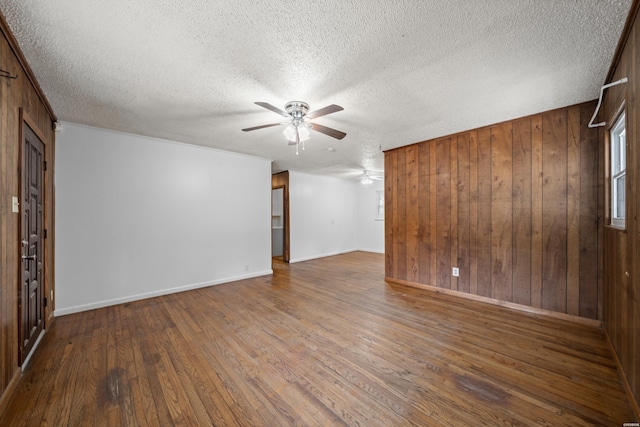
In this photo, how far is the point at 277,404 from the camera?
1579 mm

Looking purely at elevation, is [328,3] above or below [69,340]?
above

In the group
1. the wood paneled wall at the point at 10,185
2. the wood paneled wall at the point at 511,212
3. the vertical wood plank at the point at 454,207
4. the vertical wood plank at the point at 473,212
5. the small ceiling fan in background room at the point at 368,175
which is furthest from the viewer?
the small ceiling fan in background room at the point at 368,175

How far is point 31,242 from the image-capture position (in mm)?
2234

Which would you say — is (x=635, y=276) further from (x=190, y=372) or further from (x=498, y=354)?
(x=190, y=372)

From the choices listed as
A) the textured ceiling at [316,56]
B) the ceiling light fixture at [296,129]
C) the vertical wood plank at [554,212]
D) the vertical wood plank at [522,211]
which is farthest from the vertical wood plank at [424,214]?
the ceiling light fixture at [296,129]

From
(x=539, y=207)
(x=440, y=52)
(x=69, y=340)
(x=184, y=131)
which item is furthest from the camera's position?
(x=184, y=131)

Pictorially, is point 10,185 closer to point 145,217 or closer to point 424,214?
point 145,217

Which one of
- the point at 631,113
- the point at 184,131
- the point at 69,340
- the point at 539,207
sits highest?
the point at 184,131

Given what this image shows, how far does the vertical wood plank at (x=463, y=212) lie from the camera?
3.50 metres

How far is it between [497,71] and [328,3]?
1552mm

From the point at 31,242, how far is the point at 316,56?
300 cm

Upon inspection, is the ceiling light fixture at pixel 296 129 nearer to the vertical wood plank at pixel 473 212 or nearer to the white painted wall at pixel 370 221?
the vertical wood plank at pixel 473 212

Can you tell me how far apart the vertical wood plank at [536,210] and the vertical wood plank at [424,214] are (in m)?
1.26

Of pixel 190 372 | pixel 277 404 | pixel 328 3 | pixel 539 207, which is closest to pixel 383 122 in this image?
pixel 328 3
